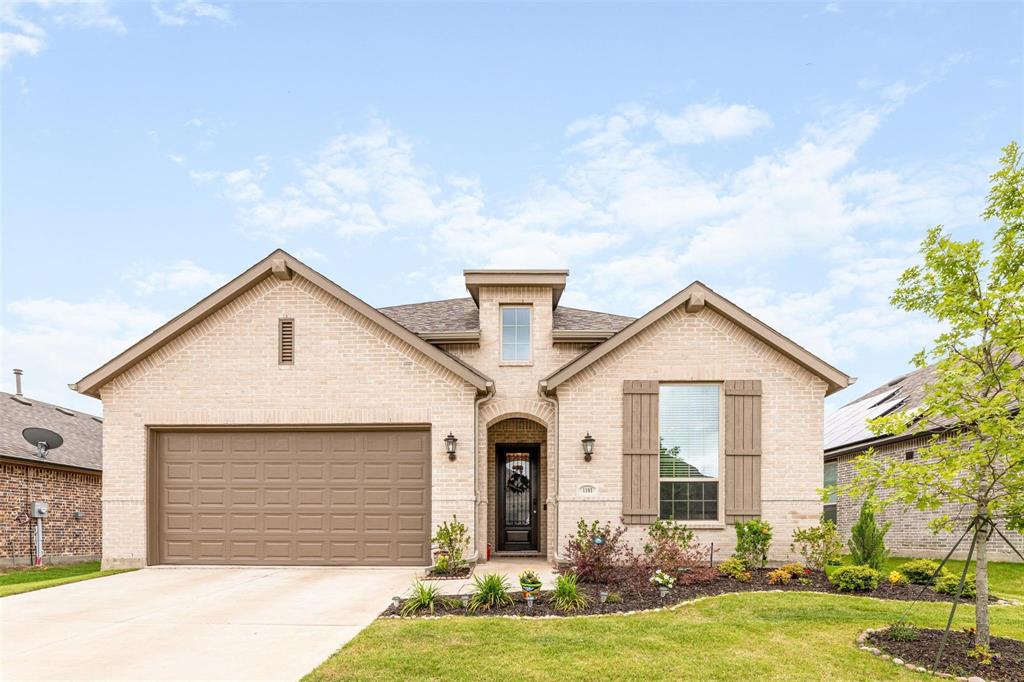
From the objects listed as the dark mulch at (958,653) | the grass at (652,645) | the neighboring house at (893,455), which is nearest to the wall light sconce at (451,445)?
the grass at (652,645)

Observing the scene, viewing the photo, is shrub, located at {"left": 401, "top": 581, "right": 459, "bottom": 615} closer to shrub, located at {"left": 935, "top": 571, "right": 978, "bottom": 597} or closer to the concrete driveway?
the concrete driveway

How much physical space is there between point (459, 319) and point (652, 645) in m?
9.18

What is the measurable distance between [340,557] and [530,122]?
34.5ft

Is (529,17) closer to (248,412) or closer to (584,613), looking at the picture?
(248,412)

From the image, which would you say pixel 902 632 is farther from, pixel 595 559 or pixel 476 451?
pixel 476 451

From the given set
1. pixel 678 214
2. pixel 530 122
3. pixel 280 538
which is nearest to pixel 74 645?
pixel 280 538

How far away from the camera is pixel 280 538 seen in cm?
1250

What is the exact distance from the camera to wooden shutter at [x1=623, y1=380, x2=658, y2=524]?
12016 millimetres

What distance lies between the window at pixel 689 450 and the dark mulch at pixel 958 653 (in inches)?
187

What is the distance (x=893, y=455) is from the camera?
18078 millimetres

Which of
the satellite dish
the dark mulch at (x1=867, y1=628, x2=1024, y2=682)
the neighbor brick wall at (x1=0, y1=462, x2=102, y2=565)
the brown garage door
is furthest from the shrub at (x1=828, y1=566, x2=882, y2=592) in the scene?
the satellite dish

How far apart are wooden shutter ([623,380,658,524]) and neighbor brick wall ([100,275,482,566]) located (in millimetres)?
3044

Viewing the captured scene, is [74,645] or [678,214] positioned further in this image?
[678,214]

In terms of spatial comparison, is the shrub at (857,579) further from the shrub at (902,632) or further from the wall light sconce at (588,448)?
the wall light sconce at (588,448)
